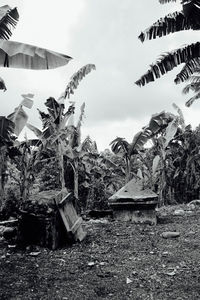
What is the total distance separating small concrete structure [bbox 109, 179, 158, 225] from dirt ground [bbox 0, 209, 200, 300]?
100 cm

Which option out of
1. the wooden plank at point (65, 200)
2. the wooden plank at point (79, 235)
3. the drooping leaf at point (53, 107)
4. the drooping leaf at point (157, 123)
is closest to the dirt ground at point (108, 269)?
the wooden plank at point (79, 235)

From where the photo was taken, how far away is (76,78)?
9289 millimetres

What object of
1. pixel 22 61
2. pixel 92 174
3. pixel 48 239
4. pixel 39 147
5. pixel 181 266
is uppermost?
pixel 22 61

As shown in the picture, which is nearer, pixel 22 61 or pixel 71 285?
pixel 71 285

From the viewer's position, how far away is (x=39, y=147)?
30.2 feet

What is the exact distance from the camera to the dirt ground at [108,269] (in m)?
3.53

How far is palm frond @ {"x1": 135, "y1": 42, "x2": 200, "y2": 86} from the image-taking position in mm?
6254

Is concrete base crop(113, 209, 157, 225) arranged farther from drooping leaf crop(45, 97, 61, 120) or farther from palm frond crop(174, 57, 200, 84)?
drooping leaf crop(45, 97, 61, 120)

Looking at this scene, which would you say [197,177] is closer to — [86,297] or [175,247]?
[175,247]

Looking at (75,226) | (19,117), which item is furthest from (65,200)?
(19,117)

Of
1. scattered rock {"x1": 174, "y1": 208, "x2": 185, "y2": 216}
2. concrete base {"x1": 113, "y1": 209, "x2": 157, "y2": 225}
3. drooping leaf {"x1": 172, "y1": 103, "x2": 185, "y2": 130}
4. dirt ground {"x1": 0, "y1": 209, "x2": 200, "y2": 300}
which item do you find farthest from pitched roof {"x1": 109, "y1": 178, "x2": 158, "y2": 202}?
drooping leaf {"x1": 172, "y1": 103, "x2": 185, "y2": 130}

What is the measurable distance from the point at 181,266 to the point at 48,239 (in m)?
1.96

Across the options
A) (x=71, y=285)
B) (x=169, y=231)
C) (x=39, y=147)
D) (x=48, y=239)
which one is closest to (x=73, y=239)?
(x=48, y=239)

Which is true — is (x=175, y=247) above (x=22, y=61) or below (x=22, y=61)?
below
